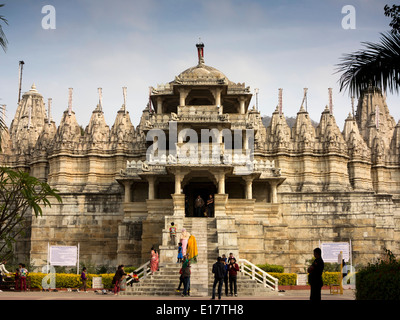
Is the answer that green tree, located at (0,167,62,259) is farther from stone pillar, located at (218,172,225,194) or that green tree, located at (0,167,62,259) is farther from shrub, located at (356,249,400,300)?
stone pillar, located at (218,172,225,194)

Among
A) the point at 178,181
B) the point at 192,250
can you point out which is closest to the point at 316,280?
the point at 192,250

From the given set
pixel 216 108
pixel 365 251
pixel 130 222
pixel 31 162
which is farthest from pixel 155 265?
pixel 31 162

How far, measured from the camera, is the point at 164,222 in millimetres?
33031

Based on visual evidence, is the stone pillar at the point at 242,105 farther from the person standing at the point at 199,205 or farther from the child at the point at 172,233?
the child at the point at 172,233

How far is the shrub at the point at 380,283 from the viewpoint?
13742 millimetres

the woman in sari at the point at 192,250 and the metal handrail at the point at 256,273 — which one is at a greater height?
the woman in sari at the point at 192,250


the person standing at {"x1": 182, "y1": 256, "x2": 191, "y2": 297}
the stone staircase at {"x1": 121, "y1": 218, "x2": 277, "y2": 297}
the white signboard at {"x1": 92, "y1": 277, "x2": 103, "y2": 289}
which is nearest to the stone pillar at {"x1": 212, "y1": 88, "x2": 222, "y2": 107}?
the stone staircase at {"x1": 121, "y1": 218, "x2": 277, "y2": 297}

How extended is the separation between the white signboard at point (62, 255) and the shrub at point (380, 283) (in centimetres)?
1912

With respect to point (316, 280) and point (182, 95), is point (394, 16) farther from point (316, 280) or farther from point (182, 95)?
point (182, 95)

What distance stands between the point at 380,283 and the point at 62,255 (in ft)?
67.7

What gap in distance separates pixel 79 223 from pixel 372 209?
2068cm

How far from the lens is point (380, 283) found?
14.2 metres

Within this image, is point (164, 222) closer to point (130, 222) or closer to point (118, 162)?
point (130, 222)

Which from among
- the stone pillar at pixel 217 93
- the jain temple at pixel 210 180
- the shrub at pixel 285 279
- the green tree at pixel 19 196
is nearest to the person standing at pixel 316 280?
the green tree at pixel 19 196
